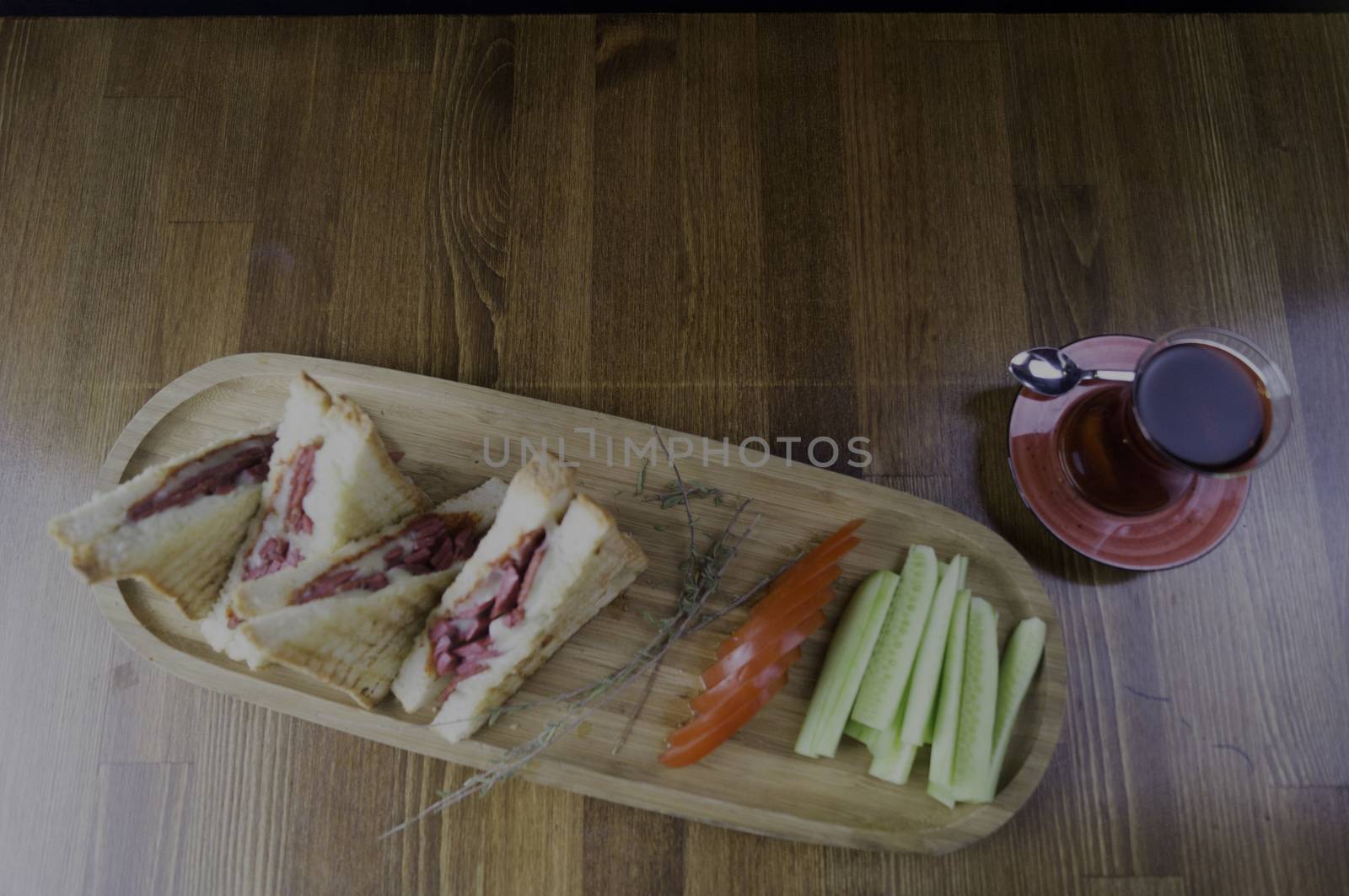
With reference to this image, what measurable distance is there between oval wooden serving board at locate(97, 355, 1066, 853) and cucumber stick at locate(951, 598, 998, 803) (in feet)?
0.37

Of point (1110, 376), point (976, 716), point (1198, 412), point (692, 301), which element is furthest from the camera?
point (692, 301)

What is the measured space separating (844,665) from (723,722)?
1.31ft

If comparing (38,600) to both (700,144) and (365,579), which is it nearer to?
(365,579)

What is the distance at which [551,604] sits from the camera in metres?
2.46

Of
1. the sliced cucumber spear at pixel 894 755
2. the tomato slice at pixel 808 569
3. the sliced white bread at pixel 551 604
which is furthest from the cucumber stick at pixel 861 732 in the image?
the sliced white bread at pixel 551 604

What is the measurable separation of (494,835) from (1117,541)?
2.09 meters

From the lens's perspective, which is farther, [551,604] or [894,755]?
[894,755]

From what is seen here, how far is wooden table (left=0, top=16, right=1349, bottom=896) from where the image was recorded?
2.73 m

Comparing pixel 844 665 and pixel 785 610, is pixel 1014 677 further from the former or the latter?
pixel 785 610

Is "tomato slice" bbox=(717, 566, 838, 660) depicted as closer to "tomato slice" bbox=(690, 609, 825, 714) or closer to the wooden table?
"tomato slice" bbox=(690, 609, 825, 714)

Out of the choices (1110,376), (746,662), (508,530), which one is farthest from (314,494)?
(1110,376)

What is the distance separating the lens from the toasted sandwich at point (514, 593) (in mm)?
2445

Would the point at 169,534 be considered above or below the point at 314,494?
below

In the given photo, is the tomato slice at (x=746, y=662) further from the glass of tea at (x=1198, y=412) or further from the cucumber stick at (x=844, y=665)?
the glass of tea at (x=1198, y=412)
